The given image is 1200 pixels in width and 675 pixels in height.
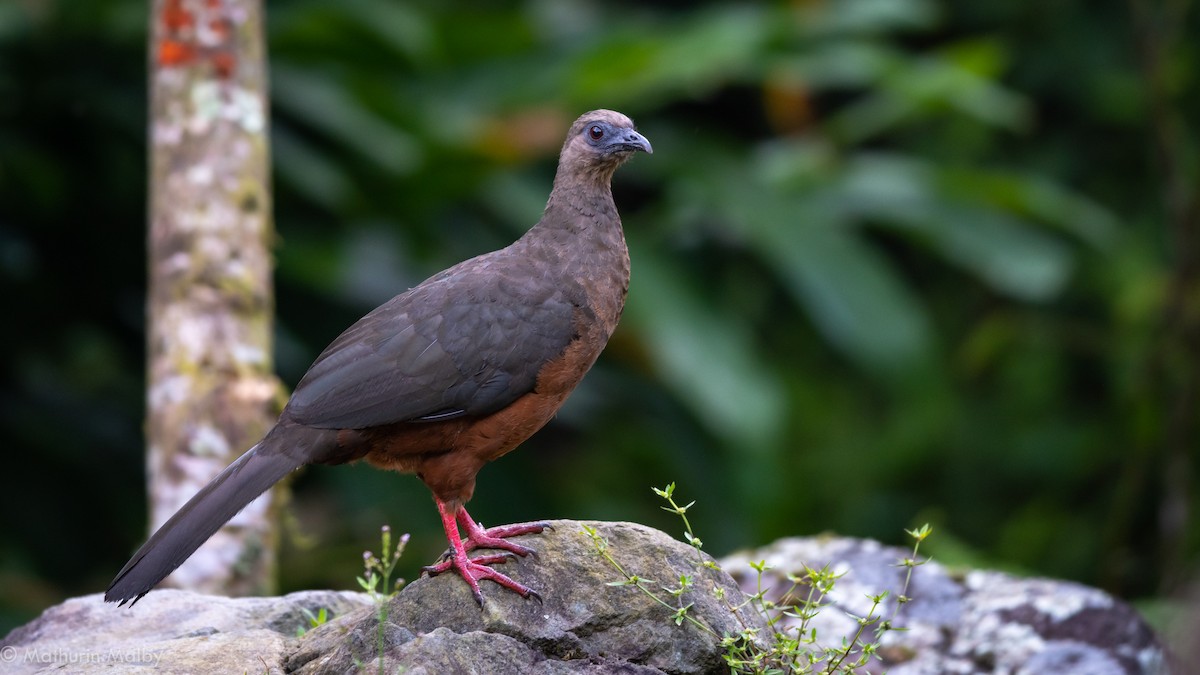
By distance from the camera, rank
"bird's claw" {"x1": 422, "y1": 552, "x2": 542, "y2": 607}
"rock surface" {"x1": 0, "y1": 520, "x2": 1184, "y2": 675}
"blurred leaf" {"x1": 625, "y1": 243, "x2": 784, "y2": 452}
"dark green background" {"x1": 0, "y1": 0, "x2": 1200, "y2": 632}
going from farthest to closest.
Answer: "blurred leaf" {"x1": 625, "y1": 243, "x2": 784, "y2": 452}, "dark green background" {"x1": 0, "y1": 0, "x2": 1200, "y2": 632}, "bird's claw" {"x1": 422, "y1": 552, "x2": 542, "y2": 607}, "rock surface" {"x1": 0, "y1": 520, "x2": 1184, "y2": 675}

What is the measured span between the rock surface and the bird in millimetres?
173

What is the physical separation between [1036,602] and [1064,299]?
17.9ft

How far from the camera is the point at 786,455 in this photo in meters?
8.88

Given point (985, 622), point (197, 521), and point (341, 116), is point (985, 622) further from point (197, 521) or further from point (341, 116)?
point (341, 116)

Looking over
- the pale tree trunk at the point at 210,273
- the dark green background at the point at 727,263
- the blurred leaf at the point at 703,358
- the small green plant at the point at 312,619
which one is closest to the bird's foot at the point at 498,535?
the small green plant at the point at 312,619

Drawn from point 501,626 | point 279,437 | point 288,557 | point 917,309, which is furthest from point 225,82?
point 917,309

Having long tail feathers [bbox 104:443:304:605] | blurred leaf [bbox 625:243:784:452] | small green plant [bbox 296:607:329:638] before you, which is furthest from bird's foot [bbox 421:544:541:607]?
blurred leaf [bbox 625:243:784:452]

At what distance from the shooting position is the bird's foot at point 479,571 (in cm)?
321

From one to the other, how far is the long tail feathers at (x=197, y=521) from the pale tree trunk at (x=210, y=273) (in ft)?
3.25

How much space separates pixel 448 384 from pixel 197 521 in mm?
723

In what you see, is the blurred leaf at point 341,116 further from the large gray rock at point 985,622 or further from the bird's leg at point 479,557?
the bird's leg at point 479,557

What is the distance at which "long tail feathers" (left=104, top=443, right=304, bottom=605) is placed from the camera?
3.24 m

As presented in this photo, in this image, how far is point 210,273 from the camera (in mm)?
4594

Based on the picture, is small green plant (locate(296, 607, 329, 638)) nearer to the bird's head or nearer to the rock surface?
the rock surface
